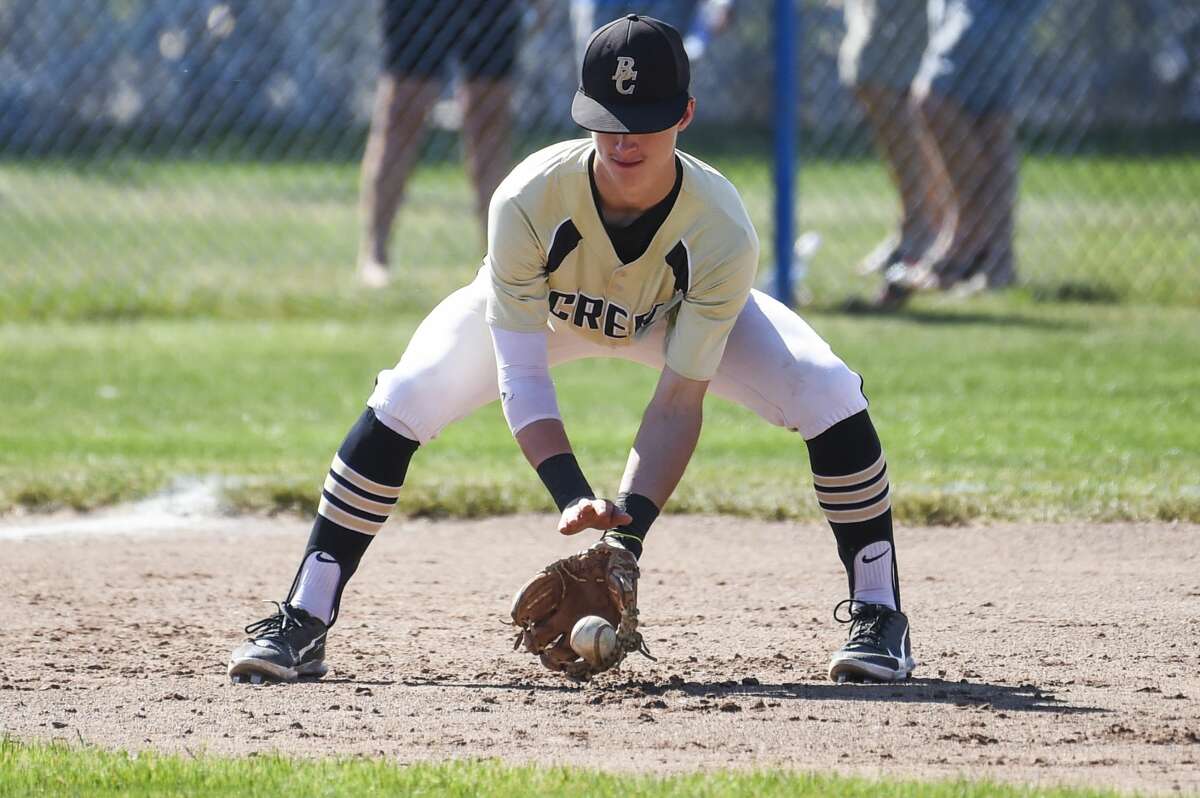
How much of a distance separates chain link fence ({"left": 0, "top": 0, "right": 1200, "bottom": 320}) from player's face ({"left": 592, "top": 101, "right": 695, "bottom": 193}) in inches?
234

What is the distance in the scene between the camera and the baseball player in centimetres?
411

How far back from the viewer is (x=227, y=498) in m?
6.55

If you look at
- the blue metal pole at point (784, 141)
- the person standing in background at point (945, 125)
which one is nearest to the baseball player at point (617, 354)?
the blue metal pole at point (784, 141)

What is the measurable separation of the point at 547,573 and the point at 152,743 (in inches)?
37.6

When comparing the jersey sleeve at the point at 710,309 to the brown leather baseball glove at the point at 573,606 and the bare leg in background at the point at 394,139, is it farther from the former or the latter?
the bare leg in background at the point at 394,139

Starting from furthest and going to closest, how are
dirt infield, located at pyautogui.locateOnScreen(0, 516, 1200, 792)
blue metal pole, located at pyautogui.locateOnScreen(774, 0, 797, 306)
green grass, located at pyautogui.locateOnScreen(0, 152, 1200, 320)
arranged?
green grass, located at pyautogui.locateOnScreen(0, 152, 1200, 320), blue metal pole, located at pyautogui.locateOnScreen(774, 0, 797, 306), dirt infield, located at pyautogui.locateOnScreen(0, 516, 1200, 792)

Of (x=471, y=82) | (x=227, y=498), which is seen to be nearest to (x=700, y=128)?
(x=471, y=82)

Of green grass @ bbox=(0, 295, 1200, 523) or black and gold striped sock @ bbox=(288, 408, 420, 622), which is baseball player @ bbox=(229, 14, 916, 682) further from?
green grass @ bbox=(0, 295, 1200, 523)

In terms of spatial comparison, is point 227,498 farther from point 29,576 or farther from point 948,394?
point 948,394

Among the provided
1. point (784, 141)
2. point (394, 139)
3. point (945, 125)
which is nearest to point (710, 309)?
point (784, 141)

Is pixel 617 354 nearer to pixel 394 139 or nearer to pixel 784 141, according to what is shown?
pixel 784 141

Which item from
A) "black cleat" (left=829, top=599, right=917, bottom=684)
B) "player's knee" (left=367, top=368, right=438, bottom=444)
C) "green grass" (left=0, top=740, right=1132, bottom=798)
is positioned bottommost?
"green grass" (left=0, top=740, right=1132, bottom=798)

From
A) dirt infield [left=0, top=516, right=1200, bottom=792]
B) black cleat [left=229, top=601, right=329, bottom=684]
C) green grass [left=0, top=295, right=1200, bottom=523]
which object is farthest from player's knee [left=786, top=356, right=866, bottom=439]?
green grass [left=0, top=295, right=1200, bottom=523]

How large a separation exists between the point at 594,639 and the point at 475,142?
649 centimetres
